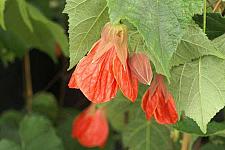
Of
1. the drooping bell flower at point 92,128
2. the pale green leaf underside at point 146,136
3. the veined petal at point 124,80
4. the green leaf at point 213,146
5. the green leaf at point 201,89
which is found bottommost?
the drooping bell flower at point 92,128

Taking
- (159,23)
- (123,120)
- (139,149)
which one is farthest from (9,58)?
(159,23)

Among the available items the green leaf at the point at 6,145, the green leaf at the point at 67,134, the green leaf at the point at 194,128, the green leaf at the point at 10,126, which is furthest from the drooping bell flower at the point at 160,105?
the green leaf at the point at 67,134

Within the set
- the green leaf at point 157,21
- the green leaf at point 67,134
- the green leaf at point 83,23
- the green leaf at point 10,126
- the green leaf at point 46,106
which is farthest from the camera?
the green leaf at point 46,106

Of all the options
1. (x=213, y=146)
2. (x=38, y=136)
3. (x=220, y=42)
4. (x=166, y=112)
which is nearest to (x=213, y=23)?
(x=220, y=42)

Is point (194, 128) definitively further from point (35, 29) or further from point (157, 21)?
point (35, 29)

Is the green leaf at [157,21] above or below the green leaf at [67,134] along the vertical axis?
above

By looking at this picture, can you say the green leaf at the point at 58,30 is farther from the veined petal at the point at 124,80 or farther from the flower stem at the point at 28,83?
the flower stem at the point at 28,83
